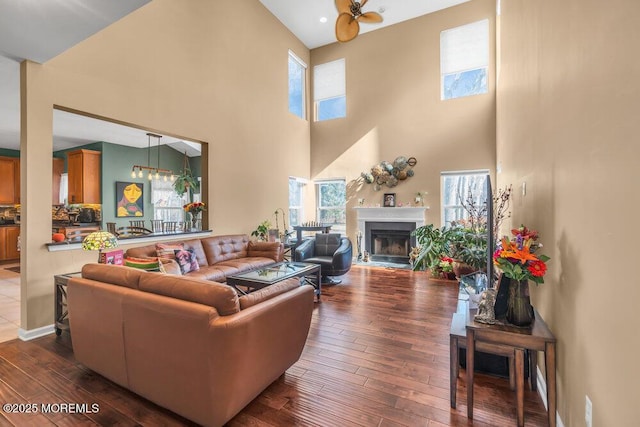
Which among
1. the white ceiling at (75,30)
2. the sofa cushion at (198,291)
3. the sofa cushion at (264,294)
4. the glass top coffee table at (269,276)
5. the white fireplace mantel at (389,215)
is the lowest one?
the glass top coffee table at (269,276)

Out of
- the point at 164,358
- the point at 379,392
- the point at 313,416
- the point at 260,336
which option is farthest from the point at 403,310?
the point at 164,358

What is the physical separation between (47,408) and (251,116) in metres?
5.28

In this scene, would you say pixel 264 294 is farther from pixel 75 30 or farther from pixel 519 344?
pixel 75 30

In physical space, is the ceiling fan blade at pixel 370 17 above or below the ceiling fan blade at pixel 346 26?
above

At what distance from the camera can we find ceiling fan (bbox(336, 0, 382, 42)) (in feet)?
13.7

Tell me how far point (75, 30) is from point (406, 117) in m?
6.10

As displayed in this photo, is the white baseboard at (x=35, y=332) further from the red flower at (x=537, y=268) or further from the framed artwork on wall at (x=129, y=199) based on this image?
the framed artwork on wall at (x=129, y=199)

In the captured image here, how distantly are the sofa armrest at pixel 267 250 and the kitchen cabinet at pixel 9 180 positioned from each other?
6.69 m

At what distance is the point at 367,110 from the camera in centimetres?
743

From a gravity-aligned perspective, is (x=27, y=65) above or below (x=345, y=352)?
above

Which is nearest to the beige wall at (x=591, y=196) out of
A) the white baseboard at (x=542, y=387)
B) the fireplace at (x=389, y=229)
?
the white baseboard at (x=542, y=387)

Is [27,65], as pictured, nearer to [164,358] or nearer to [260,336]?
[164,358]

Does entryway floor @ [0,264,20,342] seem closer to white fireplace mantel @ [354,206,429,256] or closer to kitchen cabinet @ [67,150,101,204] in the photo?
kitchen cabinet @ [67,150,101,204]

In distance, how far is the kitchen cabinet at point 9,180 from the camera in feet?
23.7
